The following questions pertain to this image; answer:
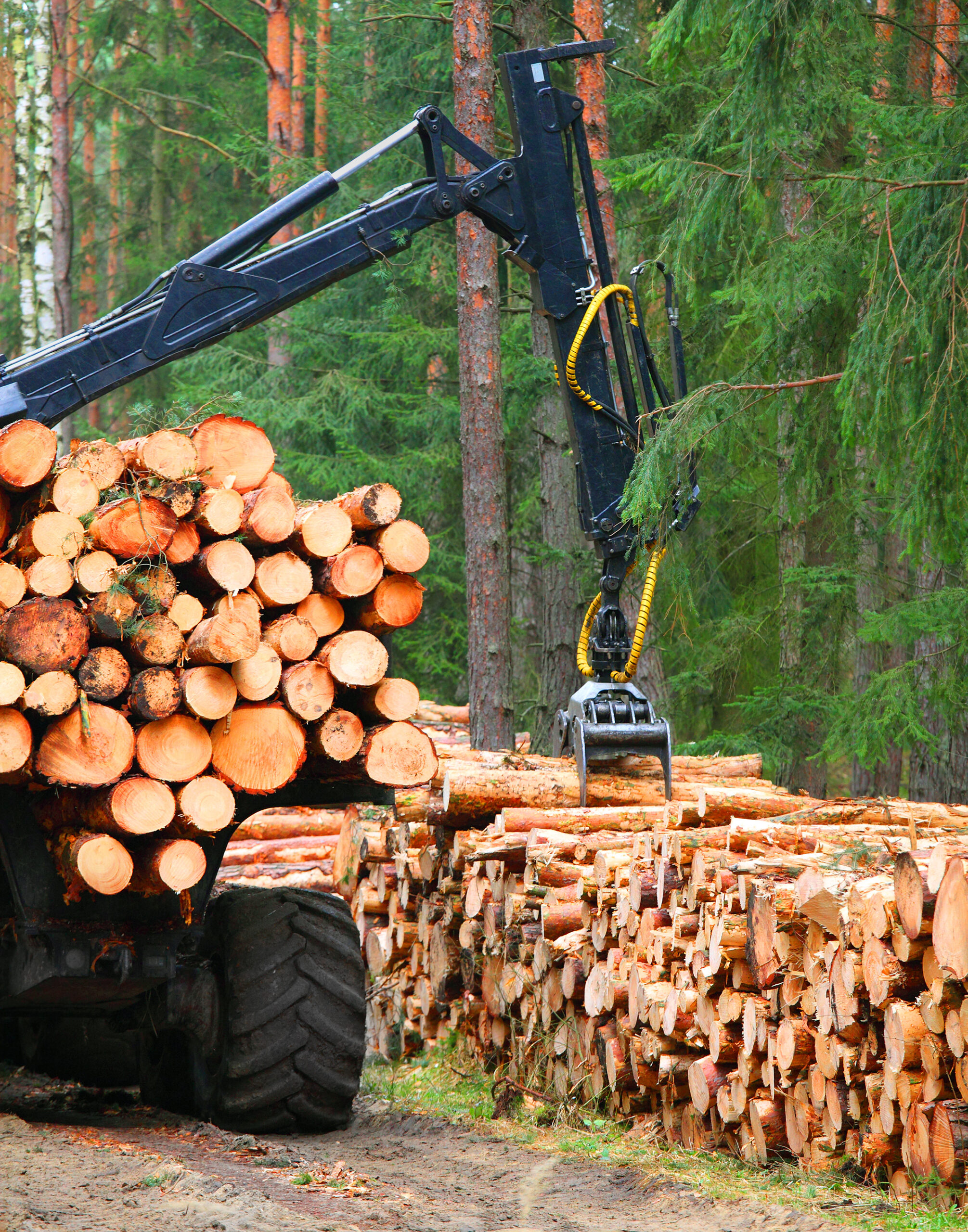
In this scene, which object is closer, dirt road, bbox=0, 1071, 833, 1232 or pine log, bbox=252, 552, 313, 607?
dirt road, bbox=0, 1071, 833, 1232

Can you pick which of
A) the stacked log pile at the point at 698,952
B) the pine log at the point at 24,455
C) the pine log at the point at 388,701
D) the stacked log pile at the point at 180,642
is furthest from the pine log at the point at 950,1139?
the pine log at the point at 24,455

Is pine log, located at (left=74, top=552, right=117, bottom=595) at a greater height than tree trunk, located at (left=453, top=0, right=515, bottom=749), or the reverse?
tree trunk, located at (left=453, top=0, right=515, bottom=749)

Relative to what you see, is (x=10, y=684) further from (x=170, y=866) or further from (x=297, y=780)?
(x=297, y=780)

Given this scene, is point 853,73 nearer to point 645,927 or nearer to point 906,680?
point 906,680

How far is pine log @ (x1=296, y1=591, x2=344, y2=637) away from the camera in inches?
209

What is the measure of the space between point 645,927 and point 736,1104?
0.92m

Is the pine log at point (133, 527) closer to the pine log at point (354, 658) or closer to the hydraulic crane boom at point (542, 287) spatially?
the pine log at point (354, 658)

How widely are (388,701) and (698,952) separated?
1589 mm

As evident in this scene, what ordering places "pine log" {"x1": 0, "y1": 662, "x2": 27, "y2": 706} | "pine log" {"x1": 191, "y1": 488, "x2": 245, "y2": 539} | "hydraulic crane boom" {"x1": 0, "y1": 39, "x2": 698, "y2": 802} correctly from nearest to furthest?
1. "pine log" {"x1": 0, "y1": 662, "x2": 27, "y2": 706}
2. "pine log" {"x1": 191, "y1": 488, "x2": 245, "y2": 539}
3. "hydraulic crane boom" {"x1": 0, "y1": 39, "x2": 698, "y2": 802}

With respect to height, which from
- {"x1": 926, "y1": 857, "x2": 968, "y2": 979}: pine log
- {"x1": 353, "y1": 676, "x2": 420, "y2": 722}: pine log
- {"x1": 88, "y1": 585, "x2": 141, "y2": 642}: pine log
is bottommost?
{"x1": 926, "y1": 857, "x2": 968, "y2": 979}: pine log

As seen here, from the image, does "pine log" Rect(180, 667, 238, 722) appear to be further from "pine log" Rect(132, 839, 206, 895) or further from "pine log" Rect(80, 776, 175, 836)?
"pine log" Rect(132, 839, 206, 895)

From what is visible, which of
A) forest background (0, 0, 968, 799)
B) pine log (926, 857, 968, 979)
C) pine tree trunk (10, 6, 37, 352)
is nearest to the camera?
pine log (926, 857, 968, 979)

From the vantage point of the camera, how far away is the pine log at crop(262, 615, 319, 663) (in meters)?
5.16

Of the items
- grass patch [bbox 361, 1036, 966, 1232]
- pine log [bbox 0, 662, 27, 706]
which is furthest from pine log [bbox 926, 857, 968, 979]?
pine log [bbox 0, 662, 27, 706]
